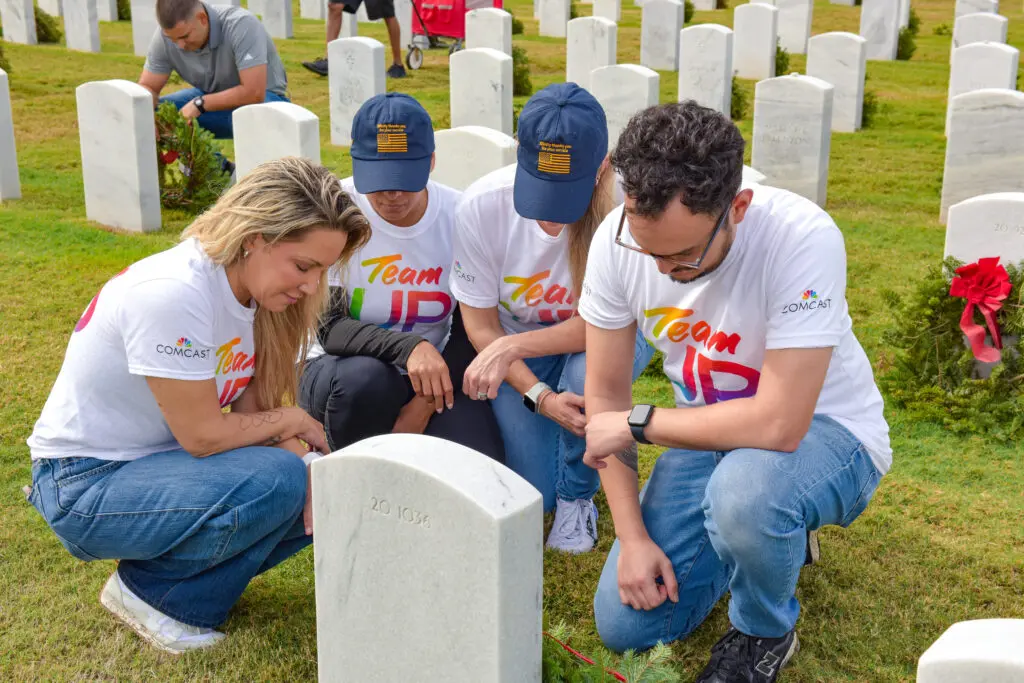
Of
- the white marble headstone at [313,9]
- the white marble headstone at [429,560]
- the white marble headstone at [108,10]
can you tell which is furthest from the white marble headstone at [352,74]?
the white marble headstone at [313,9]

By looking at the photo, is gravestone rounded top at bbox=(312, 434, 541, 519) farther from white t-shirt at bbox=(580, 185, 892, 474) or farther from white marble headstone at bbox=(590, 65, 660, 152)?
white marble headstone at bbox=(590, 65, 660, 152)

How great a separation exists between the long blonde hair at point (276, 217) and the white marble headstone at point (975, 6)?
13277 mm

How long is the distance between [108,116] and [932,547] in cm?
497

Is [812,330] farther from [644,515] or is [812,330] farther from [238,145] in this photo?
[238,145]

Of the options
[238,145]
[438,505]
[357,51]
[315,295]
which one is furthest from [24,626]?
[357,51]

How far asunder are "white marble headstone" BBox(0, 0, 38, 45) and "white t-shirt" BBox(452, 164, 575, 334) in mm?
10480

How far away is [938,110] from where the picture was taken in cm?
1037

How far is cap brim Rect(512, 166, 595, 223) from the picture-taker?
2910 mm

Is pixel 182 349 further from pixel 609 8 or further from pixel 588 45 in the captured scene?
pixel 609 8

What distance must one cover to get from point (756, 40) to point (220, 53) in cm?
683

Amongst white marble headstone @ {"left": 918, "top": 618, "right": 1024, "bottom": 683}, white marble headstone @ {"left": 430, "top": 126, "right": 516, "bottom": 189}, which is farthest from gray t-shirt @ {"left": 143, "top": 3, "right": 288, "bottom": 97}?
white marble headstone @ {"left": 918, "top": 618, "right": 1024, "bottom": 683}

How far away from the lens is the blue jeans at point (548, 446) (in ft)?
10.6

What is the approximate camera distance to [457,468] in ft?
6.30

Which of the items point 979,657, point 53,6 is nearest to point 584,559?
point 979,657
